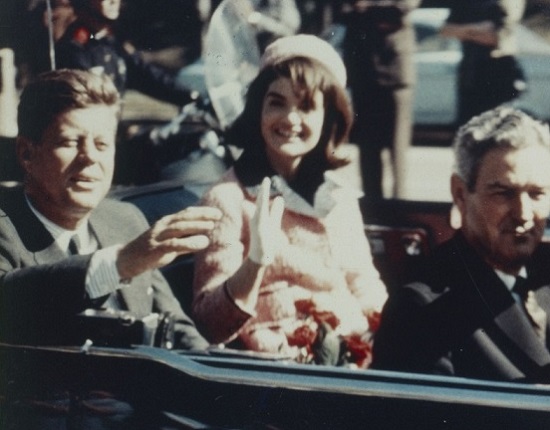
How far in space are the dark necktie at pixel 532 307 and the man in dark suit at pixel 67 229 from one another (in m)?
0.58

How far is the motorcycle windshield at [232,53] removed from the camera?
100 inches

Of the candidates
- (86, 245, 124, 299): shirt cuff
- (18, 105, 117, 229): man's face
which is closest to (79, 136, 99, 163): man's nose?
(18, 105, 117, 229): man's face

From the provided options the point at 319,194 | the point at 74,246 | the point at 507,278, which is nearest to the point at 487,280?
the point at 507,278

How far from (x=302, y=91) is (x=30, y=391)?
0.86 meters

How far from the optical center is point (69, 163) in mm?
2064

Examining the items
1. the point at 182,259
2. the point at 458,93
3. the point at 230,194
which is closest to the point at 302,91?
the point at 230,194

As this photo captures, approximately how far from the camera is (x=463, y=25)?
8.36ft

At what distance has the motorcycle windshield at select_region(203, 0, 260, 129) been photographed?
2543 mm

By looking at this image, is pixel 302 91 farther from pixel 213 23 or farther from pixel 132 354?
pixel 132 354

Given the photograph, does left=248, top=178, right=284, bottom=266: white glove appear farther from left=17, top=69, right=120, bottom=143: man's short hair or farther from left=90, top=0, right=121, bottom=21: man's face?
left=90, top=0, right=121, bottom=21: man's face

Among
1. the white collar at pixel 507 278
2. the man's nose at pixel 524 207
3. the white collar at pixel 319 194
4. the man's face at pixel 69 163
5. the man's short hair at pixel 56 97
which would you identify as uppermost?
the man's short hair at pixel 56 97

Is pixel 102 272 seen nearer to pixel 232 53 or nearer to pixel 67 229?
pixel 67 229

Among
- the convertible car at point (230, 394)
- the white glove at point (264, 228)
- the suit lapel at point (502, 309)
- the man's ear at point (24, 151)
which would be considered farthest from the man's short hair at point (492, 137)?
the man's ear at point (24, 151)

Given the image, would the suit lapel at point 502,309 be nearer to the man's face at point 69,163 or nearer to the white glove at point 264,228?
the white glove at point 264,228
